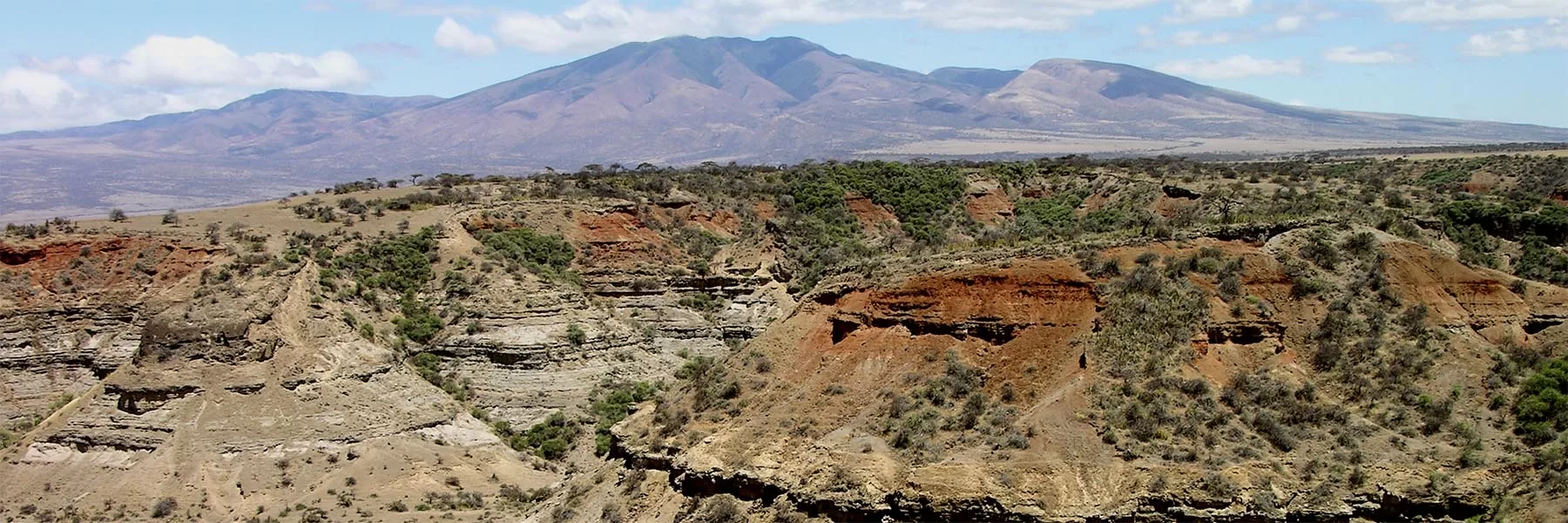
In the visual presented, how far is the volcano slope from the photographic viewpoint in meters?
26.9

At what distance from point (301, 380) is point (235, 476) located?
167 inches

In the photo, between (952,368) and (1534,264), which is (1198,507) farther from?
(1534,264)

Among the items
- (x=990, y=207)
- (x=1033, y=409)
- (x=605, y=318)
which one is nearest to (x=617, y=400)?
(x=605, y=318)

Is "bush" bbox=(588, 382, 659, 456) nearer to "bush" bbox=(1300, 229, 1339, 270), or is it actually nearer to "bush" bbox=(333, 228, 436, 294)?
"bush" bbox=(333, 228, 436, 294)

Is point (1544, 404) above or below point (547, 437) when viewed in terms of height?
above

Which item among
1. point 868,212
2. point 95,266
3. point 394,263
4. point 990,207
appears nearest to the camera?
point 95,266

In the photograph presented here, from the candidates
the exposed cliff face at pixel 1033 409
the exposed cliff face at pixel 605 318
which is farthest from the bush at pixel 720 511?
the exposed cliff face at pixel 605 318

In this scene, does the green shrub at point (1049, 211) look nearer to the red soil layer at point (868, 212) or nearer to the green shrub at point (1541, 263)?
the red soil layer at point (868, 212)

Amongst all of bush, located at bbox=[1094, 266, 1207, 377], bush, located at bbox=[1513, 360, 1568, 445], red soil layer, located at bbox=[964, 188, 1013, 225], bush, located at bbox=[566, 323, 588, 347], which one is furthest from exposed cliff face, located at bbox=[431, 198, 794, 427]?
bush, located at bbox=[1513, 360, 1568, 445]

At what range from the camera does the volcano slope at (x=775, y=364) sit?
26.9 meters

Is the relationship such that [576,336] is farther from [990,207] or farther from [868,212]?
[990,207]

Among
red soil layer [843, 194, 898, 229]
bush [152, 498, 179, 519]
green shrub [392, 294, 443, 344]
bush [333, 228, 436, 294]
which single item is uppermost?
bush [333, 228, 436, 294]

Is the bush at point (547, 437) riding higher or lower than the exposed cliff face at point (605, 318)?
lower

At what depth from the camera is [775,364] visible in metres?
33.2
